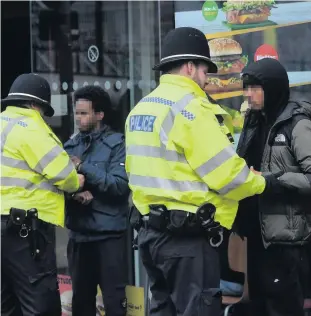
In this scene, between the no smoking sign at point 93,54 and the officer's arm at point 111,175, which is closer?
the officer's arm at point 111,175

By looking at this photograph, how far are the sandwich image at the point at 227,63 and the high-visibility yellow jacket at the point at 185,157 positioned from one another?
147 centimetres

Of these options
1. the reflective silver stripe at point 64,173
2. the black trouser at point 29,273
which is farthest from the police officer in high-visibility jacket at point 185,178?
the black trouser at point 29,273

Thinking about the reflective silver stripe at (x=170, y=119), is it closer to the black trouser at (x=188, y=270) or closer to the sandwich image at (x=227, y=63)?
the black trouser at (x=188, y=270)

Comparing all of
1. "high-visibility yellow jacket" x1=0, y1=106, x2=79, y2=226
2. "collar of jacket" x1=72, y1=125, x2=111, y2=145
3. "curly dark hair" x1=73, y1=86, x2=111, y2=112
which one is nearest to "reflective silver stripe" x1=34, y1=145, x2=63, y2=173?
"high-visibility yellow jacket" x1=0, y1=106, x2=79, y2=226

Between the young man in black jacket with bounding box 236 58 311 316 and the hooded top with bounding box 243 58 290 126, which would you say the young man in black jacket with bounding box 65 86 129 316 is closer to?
the young man in black jacket with bounding box 236 58 311 316

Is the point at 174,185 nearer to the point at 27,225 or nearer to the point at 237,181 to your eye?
the point at 237,181

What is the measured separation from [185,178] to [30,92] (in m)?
1.60

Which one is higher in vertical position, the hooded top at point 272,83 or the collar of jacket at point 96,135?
the hooded top at point 272,83

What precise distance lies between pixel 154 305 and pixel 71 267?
1356mm

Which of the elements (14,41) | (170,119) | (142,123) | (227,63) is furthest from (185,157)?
(14,41)

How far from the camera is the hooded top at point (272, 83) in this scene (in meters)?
4.52

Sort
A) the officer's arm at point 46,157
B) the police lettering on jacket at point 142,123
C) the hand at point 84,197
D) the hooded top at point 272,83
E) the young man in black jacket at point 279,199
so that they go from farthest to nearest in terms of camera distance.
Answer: the hand at point 84,197
the officer's arm at point 46,157
the hooded top at point 272,83
the young man in black jacket at point 279,199
the police lettering on jacket at point 142,123

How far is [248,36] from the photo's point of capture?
18.5 feet

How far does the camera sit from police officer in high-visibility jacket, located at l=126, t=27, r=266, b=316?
4.10 meters
